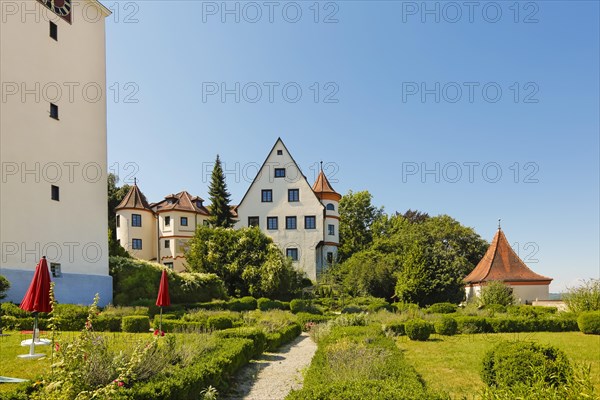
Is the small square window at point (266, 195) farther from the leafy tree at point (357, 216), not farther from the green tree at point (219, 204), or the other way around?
the leafy tree at point (357, 216)

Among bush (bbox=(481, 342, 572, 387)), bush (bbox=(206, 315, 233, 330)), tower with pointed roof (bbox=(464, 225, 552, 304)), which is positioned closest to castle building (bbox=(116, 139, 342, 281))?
tower with pointed roof (bbox=(464, 225, 552, 304))

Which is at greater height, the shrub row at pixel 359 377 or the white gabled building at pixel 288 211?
the white gabled building at pixel 288 211

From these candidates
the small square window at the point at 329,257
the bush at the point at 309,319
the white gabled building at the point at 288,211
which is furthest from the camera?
the small square window at the point at 329,257

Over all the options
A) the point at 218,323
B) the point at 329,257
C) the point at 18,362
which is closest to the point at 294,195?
the point at 329,257

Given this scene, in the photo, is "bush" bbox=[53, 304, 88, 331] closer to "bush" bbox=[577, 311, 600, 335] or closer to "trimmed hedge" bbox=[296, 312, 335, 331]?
"trimmed hedge" bbox=[296, 312, 335, 331]

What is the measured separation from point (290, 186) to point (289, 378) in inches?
1107

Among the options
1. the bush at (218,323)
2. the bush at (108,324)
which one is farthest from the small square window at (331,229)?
the bush at (108,324)

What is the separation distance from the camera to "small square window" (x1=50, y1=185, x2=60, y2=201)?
21.5 metres

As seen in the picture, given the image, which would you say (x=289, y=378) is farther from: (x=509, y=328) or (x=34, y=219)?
(x=34, y=219)

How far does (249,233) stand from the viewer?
32.1m

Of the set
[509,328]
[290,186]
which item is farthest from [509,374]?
[290,186]

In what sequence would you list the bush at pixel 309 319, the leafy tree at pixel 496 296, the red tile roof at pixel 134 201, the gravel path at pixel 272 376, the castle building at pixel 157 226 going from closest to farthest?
the gravel path at pixel 272 376 → the bush at pixel 309 319 → the leafy tree at pixel 496 296 → the castle building at pixel 157 226 → the red tile roof at pixel 134 201

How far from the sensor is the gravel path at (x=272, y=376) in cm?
930

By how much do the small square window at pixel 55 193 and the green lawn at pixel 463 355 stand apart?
60.6 feet
